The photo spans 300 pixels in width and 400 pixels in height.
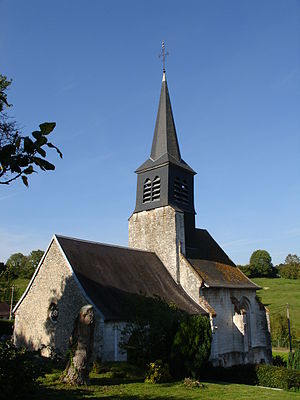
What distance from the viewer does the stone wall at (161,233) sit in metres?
20.7

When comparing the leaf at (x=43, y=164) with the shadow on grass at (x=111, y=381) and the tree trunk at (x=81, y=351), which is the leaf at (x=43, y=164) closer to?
the tree trunk at (x=81, y=351)

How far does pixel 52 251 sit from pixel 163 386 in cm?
820

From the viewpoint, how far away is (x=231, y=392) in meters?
10.3

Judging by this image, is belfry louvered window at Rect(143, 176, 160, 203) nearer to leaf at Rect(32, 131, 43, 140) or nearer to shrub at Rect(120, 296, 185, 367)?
shrub at Rect(120, 296, 185, 367)

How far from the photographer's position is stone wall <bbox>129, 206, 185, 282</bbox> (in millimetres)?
20703

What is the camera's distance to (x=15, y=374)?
22.4ft

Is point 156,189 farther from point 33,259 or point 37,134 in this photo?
point 33,259

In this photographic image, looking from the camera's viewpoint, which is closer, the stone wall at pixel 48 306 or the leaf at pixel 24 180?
the leaf at pixel 24 180

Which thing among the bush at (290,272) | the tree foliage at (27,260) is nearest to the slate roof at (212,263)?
the tree foliage at (27,260)

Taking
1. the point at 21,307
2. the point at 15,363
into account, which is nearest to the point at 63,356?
the point at 21,307

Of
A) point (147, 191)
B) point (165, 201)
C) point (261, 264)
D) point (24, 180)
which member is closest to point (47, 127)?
point (24, 180)

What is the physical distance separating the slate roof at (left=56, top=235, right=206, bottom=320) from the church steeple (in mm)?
3474

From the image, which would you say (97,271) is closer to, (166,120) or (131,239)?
(131,239)

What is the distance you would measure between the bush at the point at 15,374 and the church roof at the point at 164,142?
16.0 meters
